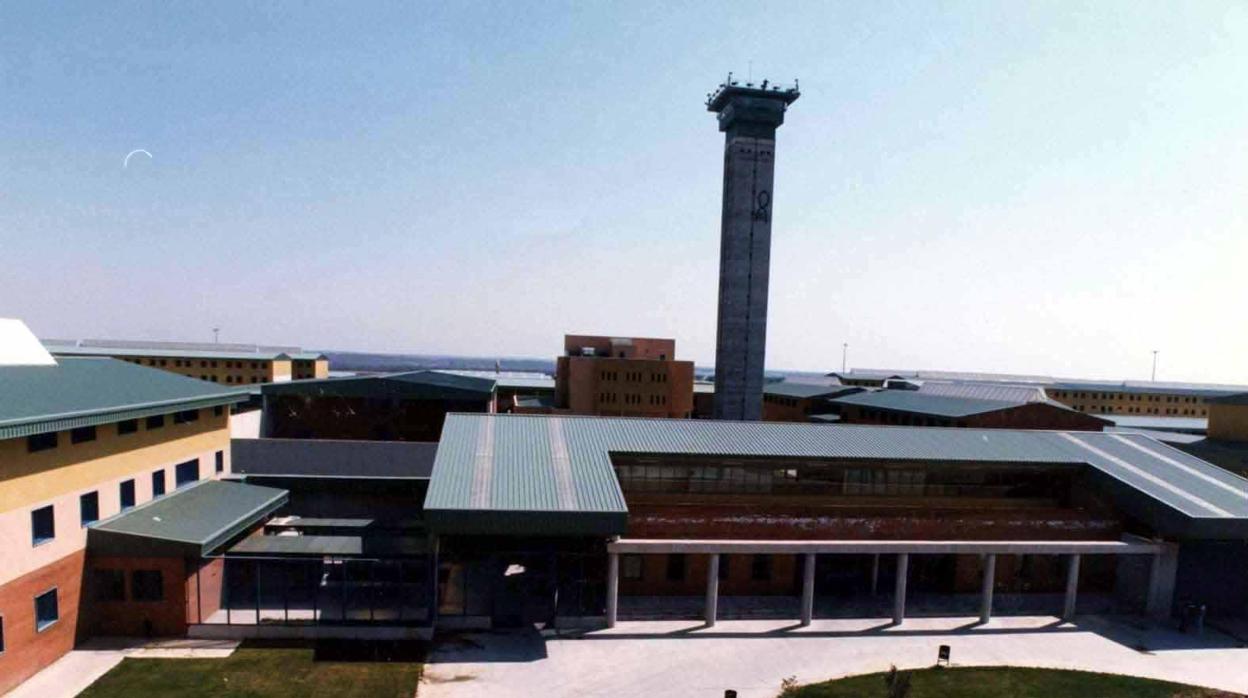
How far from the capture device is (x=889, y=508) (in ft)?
113

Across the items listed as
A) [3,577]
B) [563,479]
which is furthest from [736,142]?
[3,577]

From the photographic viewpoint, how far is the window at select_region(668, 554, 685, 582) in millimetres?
33562

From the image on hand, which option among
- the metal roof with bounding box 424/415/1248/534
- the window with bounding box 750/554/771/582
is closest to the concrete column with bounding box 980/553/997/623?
the metal roof with bounding box 424/415/1248/534

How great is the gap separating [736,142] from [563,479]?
2375 inches

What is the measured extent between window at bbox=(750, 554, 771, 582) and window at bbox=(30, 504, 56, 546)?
3057 centimetres

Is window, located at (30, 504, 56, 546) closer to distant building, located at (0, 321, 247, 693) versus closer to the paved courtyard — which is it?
distant building, located at (0, 321, 247, 693)

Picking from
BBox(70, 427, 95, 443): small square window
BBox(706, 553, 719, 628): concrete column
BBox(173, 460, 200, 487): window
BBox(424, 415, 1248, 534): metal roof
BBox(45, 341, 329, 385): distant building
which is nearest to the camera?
BBox(70, 427, 95, 443): small square window

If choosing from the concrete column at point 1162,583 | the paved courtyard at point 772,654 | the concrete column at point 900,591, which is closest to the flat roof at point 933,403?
the concrete column at point 1162,583

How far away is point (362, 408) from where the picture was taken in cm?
5022

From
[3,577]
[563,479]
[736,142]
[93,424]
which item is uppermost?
[736,142]

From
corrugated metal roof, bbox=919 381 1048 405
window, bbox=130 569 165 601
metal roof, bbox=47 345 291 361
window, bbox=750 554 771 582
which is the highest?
corrugated metal roof, bbox=919 381 1048 405

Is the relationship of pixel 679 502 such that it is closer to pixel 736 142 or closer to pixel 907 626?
pixel 907 626

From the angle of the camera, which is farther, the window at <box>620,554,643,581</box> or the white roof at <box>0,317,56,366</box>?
the window at <box>620,554,643,581</box>

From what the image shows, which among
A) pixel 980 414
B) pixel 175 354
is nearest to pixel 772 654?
pixel 980 414
